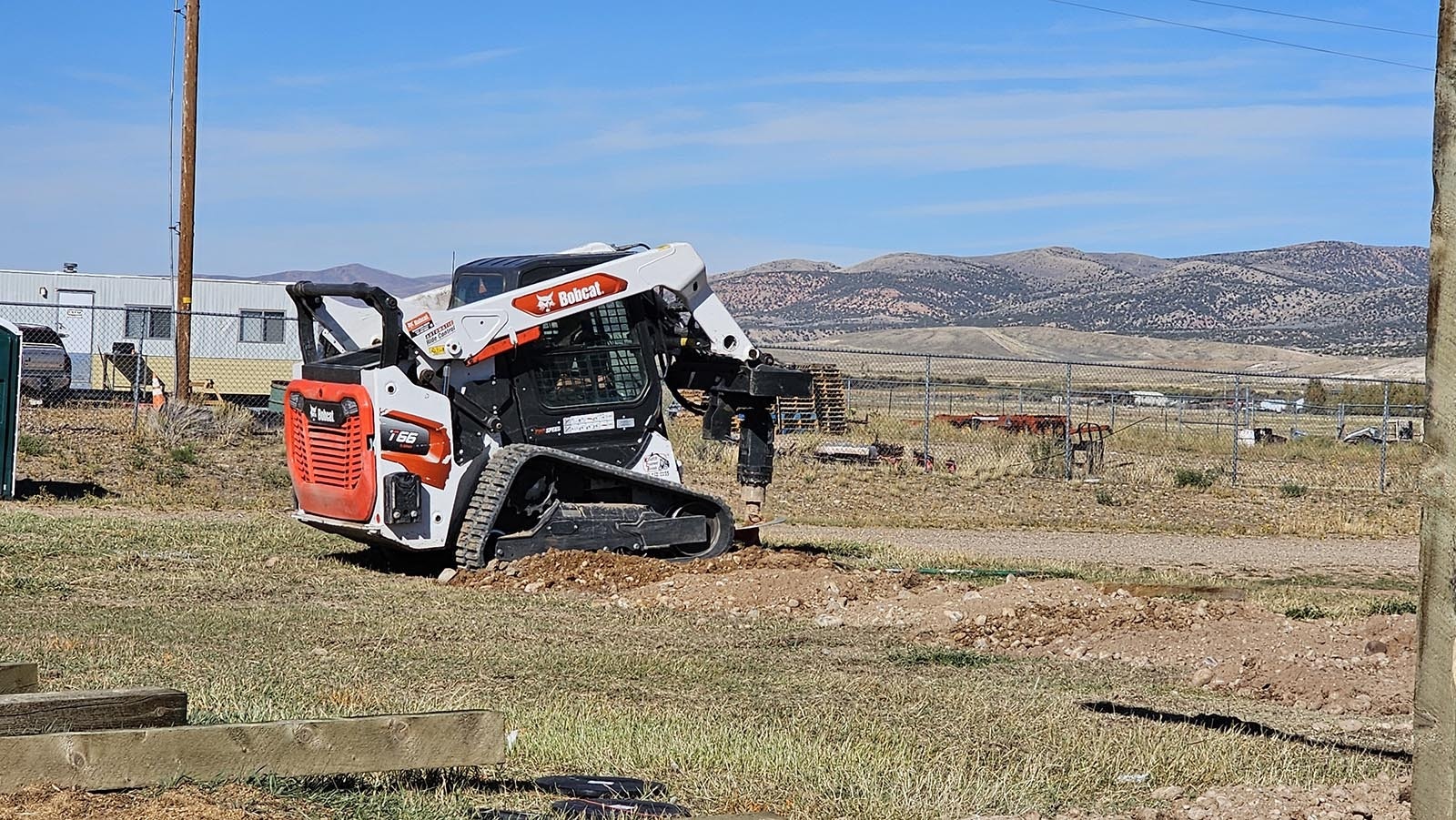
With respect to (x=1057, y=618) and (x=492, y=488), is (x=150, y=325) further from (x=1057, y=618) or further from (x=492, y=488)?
(x=1057, y=618)

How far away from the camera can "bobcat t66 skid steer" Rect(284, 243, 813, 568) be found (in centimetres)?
1295

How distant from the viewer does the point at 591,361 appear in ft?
46.0

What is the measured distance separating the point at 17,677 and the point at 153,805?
4.67ft

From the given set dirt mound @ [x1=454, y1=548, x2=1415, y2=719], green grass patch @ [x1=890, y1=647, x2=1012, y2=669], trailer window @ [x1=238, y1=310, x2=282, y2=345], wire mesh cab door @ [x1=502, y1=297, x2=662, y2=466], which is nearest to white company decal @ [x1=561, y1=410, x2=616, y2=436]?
wire mesh cab door @ [x1=502, y1=297, x2=662, y2=466]

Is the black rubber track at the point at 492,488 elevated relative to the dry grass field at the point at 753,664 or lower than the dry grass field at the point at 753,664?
elevated

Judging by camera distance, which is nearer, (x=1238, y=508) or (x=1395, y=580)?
(x=1395, y=580)

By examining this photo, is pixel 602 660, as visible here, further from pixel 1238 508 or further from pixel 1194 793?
pixel 1238 508

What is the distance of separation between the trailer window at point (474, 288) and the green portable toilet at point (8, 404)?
7.13m

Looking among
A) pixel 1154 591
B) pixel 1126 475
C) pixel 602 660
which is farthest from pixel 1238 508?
pixel 602 660

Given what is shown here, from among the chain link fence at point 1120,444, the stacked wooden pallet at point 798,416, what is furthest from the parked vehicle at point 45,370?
the stacked wooden pallet at point 798,416

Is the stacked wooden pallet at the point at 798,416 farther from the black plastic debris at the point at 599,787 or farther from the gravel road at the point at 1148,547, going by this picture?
the black plastic debris at the point at 599,787

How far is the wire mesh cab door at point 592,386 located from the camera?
44.9ft

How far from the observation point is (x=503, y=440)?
13.6 m

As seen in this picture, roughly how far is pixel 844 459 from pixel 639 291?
14.5m
